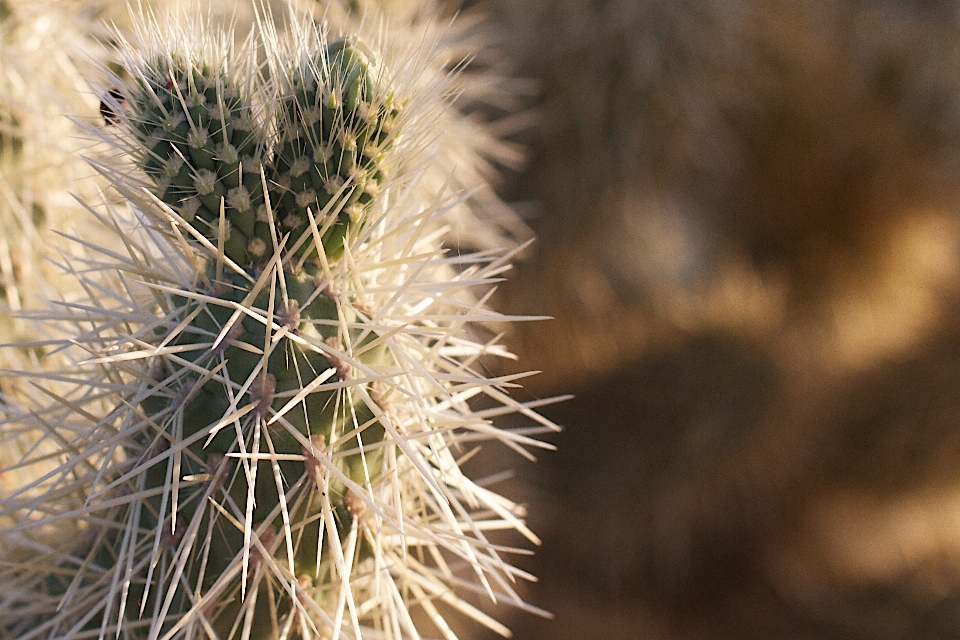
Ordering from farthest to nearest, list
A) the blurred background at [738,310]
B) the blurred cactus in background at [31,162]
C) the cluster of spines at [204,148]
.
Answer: the blurred background at [738,310]
the blurred cactus in background at [31,162]
the cluster of spines at [204,148]

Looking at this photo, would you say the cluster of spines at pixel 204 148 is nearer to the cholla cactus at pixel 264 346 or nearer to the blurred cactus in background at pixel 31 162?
the cholla cactus at pixel 264 346

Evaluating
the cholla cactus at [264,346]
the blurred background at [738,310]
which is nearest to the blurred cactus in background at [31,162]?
the cholla cactus at [264,346]

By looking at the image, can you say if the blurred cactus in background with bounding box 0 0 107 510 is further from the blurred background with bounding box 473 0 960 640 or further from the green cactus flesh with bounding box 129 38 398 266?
the blurred background with bounding box 473 0 960 640

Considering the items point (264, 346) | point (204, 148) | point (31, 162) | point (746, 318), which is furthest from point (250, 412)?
point (746, 318)

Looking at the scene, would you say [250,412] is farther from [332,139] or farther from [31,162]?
[31,162]

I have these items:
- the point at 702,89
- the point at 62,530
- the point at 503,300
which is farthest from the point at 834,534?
the point at 62,530
